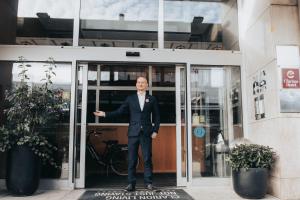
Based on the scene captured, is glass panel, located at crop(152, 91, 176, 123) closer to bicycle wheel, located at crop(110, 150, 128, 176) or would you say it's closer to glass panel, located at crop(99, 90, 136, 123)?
glass panel, located at crop(99, 90, 136, 123)

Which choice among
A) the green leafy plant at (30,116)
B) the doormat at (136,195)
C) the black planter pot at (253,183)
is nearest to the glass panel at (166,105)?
the doormat at (136,195)

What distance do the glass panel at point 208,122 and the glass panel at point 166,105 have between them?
220 centimetres

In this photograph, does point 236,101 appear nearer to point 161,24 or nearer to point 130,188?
point 161,24

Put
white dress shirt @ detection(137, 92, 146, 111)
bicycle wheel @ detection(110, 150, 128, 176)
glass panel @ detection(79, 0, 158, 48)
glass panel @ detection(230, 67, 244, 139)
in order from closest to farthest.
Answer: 1. white dress shirt @ detection(137, 92, 146, 111)
2. glass panel @ detection(230, 67, 244, 139)
3. glass panel @ detection(79, 0, 158, 48)
4. bicycle wheel @ detection(110, 150, 128, 176)

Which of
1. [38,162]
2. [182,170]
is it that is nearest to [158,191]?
[182,170]

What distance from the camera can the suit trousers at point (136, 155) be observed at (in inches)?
182

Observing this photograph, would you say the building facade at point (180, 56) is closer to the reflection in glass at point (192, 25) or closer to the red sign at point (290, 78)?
the reflection in glass at point (192, 25)

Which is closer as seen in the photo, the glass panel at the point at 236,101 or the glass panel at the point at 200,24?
the glass panel at the point at 236,101

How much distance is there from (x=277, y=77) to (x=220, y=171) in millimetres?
1710

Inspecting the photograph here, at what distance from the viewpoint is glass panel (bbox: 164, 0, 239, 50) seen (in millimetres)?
5492

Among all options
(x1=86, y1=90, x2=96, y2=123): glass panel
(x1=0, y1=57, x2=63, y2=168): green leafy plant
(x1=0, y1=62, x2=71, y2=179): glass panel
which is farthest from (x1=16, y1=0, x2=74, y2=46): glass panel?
(x1=86, y1=90, x2=96, y2=123): glass panel

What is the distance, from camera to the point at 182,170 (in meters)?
5.11

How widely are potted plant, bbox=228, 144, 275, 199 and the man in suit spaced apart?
111 cm

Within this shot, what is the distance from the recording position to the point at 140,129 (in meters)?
4.66
